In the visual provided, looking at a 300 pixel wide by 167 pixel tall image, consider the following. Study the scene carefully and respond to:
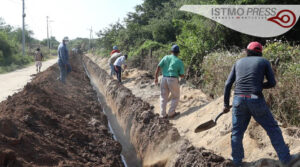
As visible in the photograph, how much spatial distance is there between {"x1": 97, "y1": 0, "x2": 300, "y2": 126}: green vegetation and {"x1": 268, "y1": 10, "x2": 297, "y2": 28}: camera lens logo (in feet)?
0.79

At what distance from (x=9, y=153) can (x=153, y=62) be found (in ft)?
42.3

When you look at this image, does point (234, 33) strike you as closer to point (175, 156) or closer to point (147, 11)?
point (175, 156)

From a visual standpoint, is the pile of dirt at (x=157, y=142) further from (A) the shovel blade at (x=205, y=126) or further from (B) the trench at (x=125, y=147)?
(A) the shovel blade at (x=205, y=126)

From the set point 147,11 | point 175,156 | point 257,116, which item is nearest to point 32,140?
point 175,156

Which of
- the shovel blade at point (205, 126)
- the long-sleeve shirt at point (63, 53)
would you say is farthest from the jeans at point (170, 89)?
the long-sleeve shirt at point (63, 53)

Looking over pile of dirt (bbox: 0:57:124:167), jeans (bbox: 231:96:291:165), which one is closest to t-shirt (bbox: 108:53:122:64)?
pile of dirt (bbox: 0:57:124:167)

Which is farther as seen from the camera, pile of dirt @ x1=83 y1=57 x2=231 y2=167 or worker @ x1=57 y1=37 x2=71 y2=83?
worker @ x1=57 y1=37 x2=71 y2=83

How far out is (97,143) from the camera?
5117 millimetres

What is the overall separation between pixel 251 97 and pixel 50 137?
312cm

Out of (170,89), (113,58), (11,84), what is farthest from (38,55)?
(170,89)

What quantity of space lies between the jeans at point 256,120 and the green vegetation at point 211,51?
1.40m

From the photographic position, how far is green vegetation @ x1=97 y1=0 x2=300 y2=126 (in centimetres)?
509

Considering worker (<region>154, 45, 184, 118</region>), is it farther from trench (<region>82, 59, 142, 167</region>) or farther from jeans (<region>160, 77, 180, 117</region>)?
trench (<region>82, 59, 142, 167</region>)

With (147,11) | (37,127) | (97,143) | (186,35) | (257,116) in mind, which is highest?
(147,11)
